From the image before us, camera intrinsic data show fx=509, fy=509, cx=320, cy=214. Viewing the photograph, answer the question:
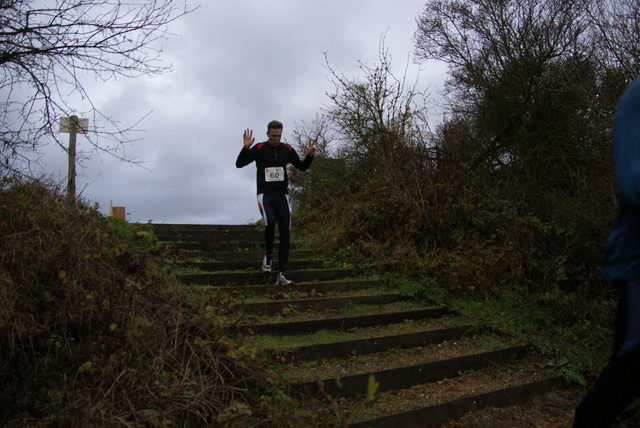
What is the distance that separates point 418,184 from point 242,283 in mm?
3490

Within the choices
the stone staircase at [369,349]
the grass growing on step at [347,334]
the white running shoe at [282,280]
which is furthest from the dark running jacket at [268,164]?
the grass growing on step at [347,334]

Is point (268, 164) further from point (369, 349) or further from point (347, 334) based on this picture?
point (369, 349)

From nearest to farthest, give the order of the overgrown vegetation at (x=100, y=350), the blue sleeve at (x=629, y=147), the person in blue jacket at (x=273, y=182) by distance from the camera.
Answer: the blue sleeve at (x=629, y=147)
the overgrown vegetation at (x=100, y=350)
the person in blue jacket at (x=273, y=182)

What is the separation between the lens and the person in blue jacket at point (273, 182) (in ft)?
21.7

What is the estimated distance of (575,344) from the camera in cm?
586

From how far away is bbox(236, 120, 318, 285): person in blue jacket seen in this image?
21.7ft

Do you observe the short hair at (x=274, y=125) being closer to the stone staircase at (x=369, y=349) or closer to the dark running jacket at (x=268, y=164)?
the dark running jacket at (x=268, y=164)

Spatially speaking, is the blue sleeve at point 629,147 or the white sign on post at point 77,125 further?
the white sign on post at point 77,125

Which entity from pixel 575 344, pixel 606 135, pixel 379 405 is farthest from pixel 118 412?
pixel 606 135

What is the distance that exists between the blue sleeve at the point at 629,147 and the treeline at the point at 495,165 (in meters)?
5.06

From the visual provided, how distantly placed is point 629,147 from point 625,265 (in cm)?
48

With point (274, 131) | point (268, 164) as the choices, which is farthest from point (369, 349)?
point (274, 131)

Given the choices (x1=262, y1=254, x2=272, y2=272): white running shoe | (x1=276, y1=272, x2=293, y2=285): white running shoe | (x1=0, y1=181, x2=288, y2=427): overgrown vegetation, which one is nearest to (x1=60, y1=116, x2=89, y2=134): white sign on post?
(x1=0, y1=181, x2=288, y2=427): overgrown vegetation

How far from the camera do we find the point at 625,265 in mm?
2102
